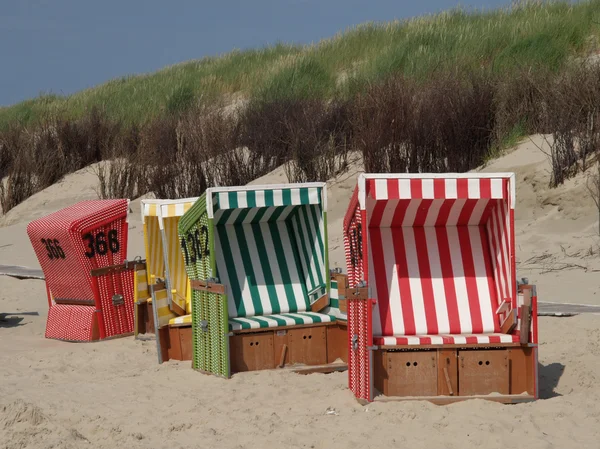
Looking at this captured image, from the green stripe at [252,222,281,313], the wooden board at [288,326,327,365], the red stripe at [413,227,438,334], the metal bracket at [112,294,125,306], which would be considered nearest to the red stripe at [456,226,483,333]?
the red stripe at [413,227,438,334]

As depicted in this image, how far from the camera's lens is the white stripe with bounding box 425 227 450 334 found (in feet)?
22.2

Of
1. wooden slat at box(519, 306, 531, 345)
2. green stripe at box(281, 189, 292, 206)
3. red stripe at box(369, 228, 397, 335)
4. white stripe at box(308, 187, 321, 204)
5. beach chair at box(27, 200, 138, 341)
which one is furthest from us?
beach chair at box(27, 200, 138, 341)

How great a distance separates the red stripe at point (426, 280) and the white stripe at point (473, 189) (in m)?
0.71

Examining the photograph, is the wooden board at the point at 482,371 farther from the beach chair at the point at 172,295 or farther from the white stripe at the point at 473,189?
the beach chair at the point at 172,295

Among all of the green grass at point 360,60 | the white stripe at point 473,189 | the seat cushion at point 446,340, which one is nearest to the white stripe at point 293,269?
the seat cushion at point 446,340

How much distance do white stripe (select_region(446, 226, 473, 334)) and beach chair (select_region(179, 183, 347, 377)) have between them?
4.15 ft

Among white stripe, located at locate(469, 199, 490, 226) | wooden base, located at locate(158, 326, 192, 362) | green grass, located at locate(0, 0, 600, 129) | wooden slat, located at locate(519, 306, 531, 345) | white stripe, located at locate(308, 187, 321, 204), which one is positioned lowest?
wooden base, located at locate(158, 326, 192, 362)

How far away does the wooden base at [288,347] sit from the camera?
24.8ft

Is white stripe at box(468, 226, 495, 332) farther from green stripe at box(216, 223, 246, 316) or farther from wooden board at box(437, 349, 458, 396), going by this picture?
green stripe at box(216, 223, 246, 316)

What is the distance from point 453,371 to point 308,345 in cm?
165

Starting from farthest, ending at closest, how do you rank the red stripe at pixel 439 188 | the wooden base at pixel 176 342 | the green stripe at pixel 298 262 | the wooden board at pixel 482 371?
the green stripe at pixel 298 262, the wooden base at pixel 176 342, the wooden board at pixel 482 371, the red stripe at pixel 439 188

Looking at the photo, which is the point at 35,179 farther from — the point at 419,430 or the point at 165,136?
the point at 419,430

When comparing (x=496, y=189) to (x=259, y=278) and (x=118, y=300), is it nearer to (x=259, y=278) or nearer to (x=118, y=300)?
(x=259, y=278)

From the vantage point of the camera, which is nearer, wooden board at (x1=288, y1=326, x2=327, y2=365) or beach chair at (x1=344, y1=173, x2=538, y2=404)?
beach chair at (x1=344, y1=173, x2=538, y2=404)
